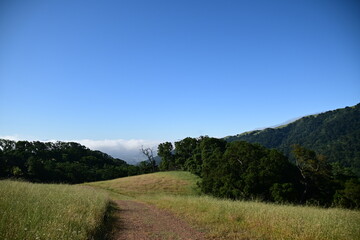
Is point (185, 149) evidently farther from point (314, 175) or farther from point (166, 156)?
point (314, 175)

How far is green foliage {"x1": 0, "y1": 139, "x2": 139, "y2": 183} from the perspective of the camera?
5975cm

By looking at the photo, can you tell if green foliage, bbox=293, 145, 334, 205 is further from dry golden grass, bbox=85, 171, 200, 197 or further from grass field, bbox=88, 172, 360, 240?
grass field, bbox=88, 172, 360, 240

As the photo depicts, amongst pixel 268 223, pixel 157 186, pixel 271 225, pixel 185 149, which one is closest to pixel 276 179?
pixel 157 186

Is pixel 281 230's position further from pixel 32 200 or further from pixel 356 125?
pixel 356 125

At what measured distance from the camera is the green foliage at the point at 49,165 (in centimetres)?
5975

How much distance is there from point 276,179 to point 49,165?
61078mm

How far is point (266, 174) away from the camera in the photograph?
34.0 m

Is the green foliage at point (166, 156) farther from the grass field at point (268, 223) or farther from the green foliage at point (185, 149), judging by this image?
the grass field at point (268, 223)

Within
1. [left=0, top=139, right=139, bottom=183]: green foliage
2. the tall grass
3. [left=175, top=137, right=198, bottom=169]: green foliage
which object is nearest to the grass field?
the tall grass

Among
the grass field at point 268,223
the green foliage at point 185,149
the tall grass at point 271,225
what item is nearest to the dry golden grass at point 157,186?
the green foliage at point 185,149

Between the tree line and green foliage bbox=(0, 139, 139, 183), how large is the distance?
41.5m

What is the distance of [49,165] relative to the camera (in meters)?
65.2

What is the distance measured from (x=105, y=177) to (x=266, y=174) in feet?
194

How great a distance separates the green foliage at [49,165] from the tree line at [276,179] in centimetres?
4154
